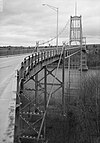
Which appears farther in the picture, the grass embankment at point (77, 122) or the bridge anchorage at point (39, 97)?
the grass embankment at point (77, 122)

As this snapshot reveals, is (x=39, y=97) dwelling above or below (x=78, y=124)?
above

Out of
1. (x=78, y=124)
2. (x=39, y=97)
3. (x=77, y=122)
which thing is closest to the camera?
(x=78, y=124)

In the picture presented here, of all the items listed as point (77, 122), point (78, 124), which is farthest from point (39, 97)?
point (78, 124)

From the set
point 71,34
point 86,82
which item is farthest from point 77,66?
point 86,82

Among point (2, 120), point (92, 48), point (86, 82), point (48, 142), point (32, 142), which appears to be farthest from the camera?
point (92, 48)

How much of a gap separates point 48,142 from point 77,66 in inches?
1037

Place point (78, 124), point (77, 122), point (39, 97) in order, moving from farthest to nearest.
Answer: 1. point (39, 97)
2. point (77, 122)
3. point (78, 124)

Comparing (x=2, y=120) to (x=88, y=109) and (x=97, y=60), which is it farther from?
(x=97, y=60)

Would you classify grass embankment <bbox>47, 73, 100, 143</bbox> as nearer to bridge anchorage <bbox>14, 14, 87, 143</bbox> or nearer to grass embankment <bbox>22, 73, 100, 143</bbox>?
grass embankment <bbox>22, 73, 100, 143</bbox>

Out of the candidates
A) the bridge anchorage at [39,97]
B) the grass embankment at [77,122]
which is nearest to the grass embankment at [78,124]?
the grass embankment at [77,122]

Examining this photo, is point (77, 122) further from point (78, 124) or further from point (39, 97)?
point (39, 97)

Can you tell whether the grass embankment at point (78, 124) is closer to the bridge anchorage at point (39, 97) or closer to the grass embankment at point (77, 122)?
the grass embankment at point (77, 122)

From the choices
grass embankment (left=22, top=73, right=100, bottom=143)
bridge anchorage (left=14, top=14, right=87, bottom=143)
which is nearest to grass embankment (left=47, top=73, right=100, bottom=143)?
grass embankment (left=22, top=73, right=100, bottom=143)

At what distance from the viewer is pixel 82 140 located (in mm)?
15109
